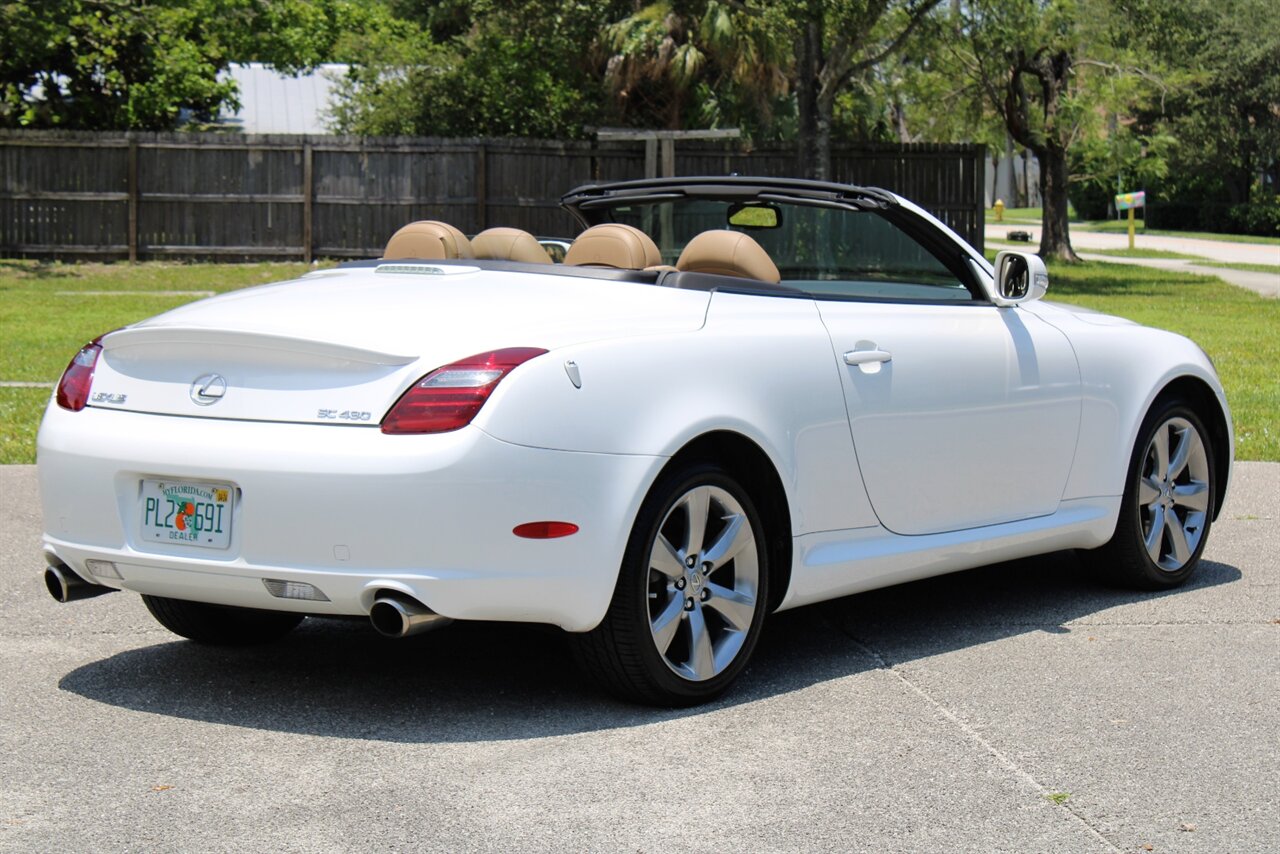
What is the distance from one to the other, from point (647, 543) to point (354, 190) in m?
25.2

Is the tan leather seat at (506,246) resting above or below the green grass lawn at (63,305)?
above

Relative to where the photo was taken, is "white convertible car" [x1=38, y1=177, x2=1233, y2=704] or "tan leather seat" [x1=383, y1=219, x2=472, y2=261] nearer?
"white convertible car" [x1=38, y1=177, x2=1233, y2=704]

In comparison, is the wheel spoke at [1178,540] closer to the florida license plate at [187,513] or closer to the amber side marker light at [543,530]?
the amber side marker light at [543,530]

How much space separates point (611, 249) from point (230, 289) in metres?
20.7

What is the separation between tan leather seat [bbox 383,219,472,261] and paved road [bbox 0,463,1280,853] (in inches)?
49.1

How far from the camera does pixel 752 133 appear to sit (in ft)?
113

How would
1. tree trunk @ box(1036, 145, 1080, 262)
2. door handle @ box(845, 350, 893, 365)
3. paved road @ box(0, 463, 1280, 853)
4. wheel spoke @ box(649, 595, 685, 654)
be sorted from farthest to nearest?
tree trunk @ box(1036, 145, 1080, 262), door handle @ box(845, 350, 893, 365), wheel spoke @ box(649, 595, 685, 654), paved road @ box(0, 463, 1280, 853)

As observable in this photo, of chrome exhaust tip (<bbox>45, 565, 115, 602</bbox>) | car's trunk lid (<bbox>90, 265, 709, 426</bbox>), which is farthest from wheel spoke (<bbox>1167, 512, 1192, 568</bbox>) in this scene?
chrome exhaust tip (<bbox>45, 565, 115, 602</bbox>)

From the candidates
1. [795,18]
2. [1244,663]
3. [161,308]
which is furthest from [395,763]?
[795,18]

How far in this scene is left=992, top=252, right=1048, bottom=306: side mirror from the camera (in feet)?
20.4

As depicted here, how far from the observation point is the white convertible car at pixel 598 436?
181 inches

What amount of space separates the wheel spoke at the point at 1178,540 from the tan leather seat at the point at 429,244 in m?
2.85

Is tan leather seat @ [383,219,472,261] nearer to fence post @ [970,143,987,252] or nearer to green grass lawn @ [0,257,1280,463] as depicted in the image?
green grass lawn @ [0,257,1280,463]

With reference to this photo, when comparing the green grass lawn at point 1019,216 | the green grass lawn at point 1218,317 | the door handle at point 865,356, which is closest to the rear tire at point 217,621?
the door handle at point 865,356
